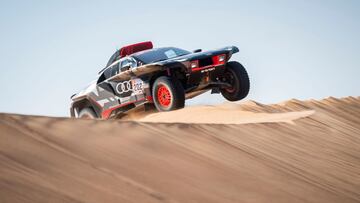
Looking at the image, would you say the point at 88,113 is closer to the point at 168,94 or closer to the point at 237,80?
the point at 168,94

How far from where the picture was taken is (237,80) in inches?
412

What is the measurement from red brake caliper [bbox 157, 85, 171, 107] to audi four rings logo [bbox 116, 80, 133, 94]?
836mm

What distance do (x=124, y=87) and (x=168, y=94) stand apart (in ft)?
4.17

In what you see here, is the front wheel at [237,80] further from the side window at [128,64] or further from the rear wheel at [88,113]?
the rear wheel at [88,113]

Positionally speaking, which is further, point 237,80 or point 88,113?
point 88,113

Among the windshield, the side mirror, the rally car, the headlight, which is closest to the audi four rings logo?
the rally car

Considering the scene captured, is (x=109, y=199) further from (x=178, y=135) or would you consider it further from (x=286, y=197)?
(x=178, y=135)

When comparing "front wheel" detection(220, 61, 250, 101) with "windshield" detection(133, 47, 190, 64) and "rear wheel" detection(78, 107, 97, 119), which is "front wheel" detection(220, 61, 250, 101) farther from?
"rear wheel" detection(78, 107, 97, 119)

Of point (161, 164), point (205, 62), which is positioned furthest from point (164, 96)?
point (161, 164)

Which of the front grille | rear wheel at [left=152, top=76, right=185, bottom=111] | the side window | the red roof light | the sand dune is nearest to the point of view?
the sand dune

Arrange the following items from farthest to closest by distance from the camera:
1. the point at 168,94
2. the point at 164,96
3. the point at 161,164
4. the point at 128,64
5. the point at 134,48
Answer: the point at 134,48 < the point at 128,64 < the point at 164,96 < the point at 168,94 < the point at 161,164

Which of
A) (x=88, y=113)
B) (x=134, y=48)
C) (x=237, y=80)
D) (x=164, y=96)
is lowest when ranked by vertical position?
(x=88, y=113)

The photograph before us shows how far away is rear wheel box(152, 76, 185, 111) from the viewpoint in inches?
381

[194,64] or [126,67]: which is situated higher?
[194,64]
